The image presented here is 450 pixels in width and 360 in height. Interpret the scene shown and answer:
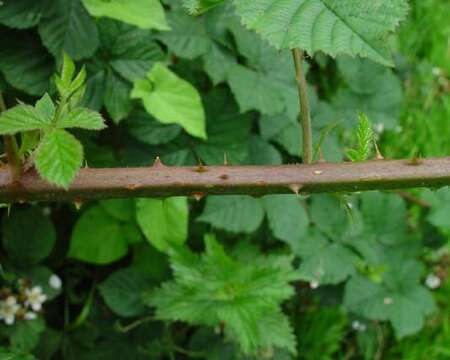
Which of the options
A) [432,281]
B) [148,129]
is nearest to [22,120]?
[148,129]

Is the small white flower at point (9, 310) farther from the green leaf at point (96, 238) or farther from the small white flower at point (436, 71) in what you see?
the small white flower at point (436, 71)

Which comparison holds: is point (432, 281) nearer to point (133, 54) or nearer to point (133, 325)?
point (133, 325)

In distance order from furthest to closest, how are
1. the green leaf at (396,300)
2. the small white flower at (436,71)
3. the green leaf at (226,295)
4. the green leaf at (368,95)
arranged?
the small white flower at (436,71), the green leaf at (368,95), the green leaf at (396,300), the green leaf at (226,295)

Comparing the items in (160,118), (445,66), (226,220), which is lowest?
(445,66)

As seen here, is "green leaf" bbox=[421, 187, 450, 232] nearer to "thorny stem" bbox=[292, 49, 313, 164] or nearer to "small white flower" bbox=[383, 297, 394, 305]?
"small white flower" bbox=[383, 297, 394, 305]

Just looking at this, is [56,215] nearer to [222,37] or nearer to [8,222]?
[8,222]

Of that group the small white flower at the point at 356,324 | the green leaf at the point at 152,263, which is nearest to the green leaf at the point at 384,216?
the small white flower at the point at 356,324

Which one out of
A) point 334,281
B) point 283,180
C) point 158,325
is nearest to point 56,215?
point 158,325
